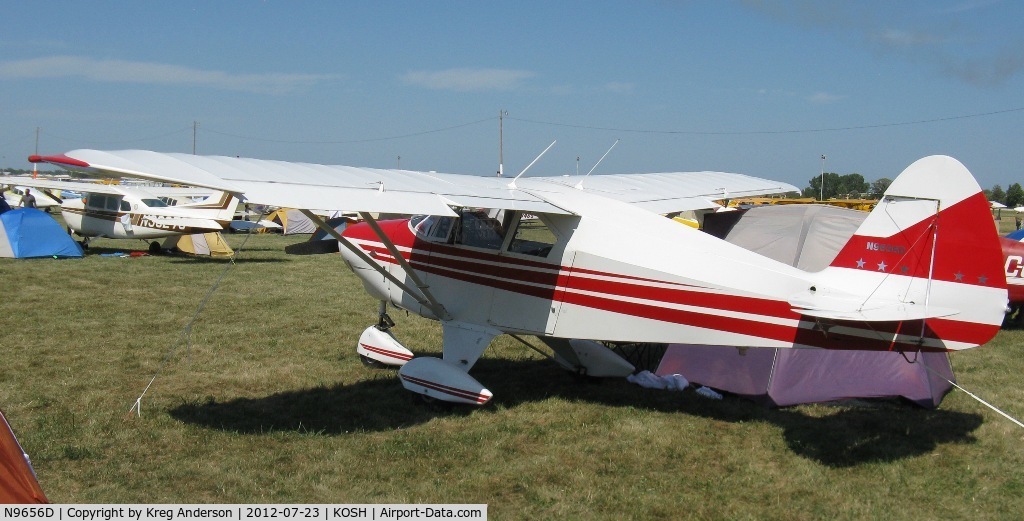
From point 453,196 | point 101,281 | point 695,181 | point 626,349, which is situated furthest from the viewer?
point 101,281

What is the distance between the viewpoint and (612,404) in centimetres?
710

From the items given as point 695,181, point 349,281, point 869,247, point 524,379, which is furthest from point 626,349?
point 349,281

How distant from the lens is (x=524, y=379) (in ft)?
26.2

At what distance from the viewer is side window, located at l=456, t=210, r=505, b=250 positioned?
22.8ft

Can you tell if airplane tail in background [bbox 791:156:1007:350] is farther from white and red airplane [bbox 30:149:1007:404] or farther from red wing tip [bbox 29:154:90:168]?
red wing tip [bbox 29:154:90:168]

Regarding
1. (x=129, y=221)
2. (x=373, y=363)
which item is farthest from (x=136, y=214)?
(x=373, y=363)

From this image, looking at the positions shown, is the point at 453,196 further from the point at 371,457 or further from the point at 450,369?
the point at 371,457

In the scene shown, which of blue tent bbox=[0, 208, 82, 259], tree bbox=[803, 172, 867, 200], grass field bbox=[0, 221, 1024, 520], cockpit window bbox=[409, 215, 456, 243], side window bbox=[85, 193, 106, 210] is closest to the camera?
grass field bbox=[0, 221, 1024, 520]

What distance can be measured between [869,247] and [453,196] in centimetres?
304

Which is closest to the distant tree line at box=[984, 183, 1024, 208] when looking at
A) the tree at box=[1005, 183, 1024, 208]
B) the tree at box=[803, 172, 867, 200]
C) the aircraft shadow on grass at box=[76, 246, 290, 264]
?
the tree at box=[1005, 183, 1024, 208]

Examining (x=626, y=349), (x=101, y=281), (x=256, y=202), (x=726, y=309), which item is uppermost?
(x=256, y=202)

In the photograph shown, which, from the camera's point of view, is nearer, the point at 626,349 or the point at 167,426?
the point at 167,426
